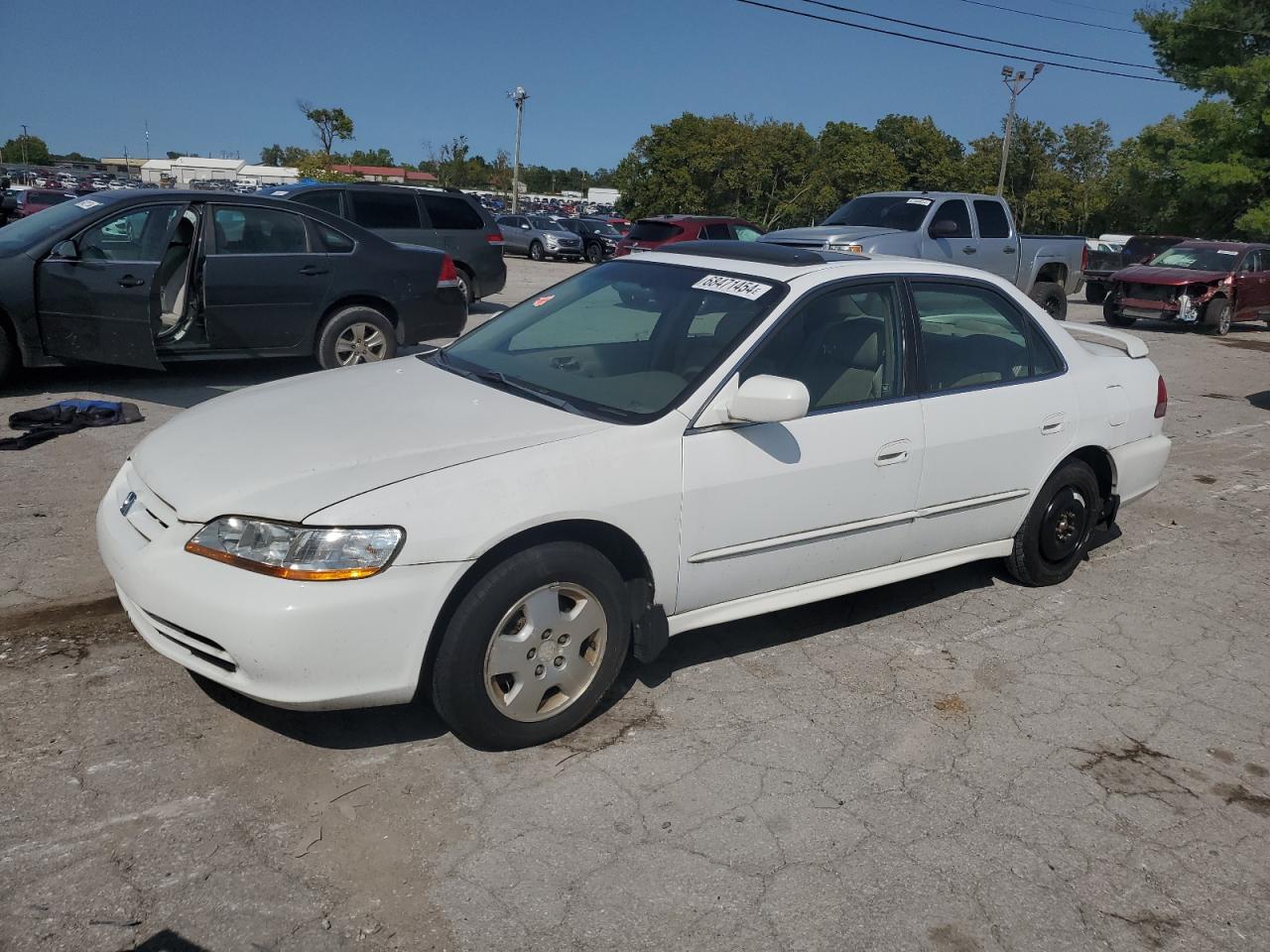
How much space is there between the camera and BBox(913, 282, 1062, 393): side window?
4418 millimetres

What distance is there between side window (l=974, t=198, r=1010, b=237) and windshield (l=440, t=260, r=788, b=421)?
11.2 m

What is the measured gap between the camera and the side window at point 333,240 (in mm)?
8742

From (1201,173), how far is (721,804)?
35.0 m

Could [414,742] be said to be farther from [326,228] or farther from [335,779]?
[326,228]

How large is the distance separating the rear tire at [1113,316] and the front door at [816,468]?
15.4m

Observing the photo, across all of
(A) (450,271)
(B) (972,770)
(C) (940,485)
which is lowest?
(B) (972,770)

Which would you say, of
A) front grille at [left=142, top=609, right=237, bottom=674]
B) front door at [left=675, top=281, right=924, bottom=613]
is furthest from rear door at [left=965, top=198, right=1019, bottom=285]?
front grille at [left=142, top=609, right=237, bottom=674]

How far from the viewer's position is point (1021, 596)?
16.5ft

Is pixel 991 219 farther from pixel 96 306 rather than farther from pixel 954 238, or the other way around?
pixel 96 306

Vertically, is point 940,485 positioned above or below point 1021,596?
above

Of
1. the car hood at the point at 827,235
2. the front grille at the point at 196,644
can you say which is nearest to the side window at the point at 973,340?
the front grille at the point at 196,644

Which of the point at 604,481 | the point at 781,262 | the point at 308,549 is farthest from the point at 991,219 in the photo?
the point at 308,549

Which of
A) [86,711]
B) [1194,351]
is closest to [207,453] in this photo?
[86,711]

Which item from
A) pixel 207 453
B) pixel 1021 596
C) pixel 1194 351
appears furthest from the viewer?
pixel 1194 351
